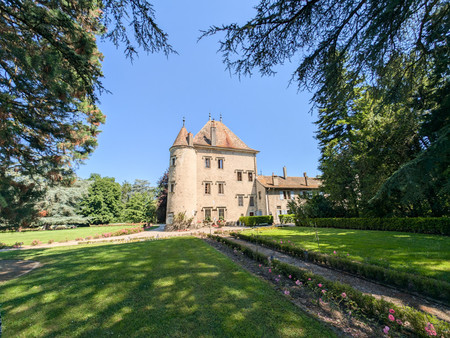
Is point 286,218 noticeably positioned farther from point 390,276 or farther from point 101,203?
point 101,203

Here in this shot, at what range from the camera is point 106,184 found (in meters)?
42.3

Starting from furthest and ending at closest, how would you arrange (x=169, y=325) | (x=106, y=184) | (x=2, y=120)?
(x=106, y=184) → (x=2, y=120) → (x=169, y=325)

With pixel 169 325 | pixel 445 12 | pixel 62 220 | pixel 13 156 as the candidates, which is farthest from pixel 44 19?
pixel 62 220

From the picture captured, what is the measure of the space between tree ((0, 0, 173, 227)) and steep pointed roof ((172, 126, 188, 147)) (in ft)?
54.1

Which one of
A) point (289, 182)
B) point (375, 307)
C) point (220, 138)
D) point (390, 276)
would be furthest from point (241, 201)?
point (375, 307)

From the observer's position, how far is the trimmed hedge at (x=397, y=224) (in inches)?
420

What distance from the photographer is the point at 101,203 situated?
126 ft

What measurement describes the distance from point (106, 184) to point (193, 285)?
4612 cm

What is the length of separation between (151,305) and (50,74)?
6.39 meters

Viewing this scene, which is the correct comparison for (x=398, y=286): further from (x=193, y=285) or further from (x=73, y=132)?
(x=73, y=132)

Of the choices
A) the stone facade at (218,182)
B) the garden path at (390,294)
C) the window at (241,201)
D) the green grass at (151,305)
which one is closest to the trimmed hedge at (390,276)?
the garden path at (390,294)

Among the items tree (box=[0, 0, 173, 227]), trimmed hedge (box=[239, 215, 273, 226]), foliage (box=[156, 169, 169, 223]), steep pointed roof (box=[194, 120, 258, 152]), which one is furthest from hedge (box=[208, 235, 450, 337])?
foliage (box=[156, 169, 169, 223])

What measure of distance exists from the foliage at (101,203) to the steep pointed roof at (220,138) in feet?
89.3

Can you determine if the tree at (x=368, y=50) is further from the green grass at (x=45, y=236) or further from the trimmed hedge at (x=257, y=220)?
the green grass at (x=45, y=236)
